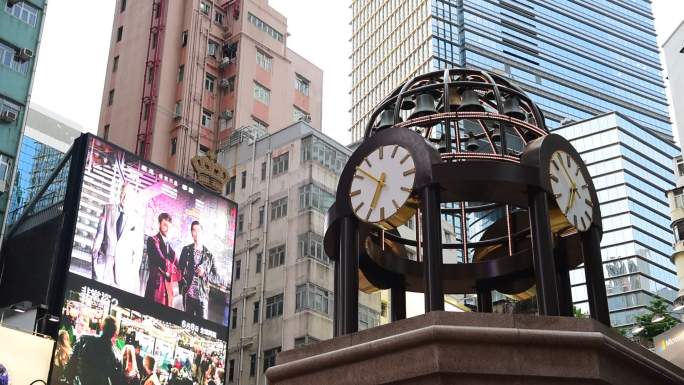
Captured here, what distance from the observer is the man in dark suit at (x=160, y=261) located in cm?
3650

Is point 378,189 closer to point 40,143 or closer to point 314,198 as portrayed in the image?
point 314,198

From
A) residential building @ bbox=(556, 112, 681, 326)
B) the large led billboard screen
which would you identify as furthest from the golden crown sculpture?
residential building @ bbox=(556, 112, 681, 326)

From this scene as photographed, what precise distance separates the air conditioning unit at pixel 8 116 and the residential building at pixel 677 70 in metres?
27.6

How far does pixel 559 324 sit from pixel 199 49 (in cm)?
4563

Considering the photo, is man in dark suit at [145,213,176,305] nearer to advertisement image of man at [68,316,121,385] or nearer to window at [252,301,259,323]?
advertisement image of man at [68,316,121,385]

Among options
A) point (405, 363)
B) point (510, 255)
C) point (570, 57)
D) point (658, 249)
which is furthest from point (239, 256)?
point (570, 57)

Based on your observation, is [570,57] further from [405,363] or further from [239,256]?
[405,363]

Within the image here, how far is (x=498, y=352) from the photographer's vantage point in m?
12.8

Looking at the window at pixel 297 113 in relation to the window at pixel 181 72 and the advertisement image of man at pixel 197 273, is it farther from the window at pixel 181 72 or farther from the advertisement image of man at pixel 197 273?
the advertisement image of man at pixel 197 273

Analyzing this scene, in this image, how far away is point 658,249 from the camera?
334ft

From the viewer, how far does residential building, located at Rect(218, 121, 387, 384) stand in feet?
139

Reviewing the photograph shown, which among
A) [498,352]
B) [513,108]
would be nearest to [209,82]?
[513,108]

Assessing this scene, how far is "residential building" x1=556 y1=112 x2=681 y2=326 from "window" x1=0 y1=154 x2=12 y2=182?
2726 inches

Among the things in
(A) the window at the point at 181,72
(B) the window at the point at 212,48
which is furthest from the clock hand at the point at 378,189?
(B) the window at the point at 212,48
